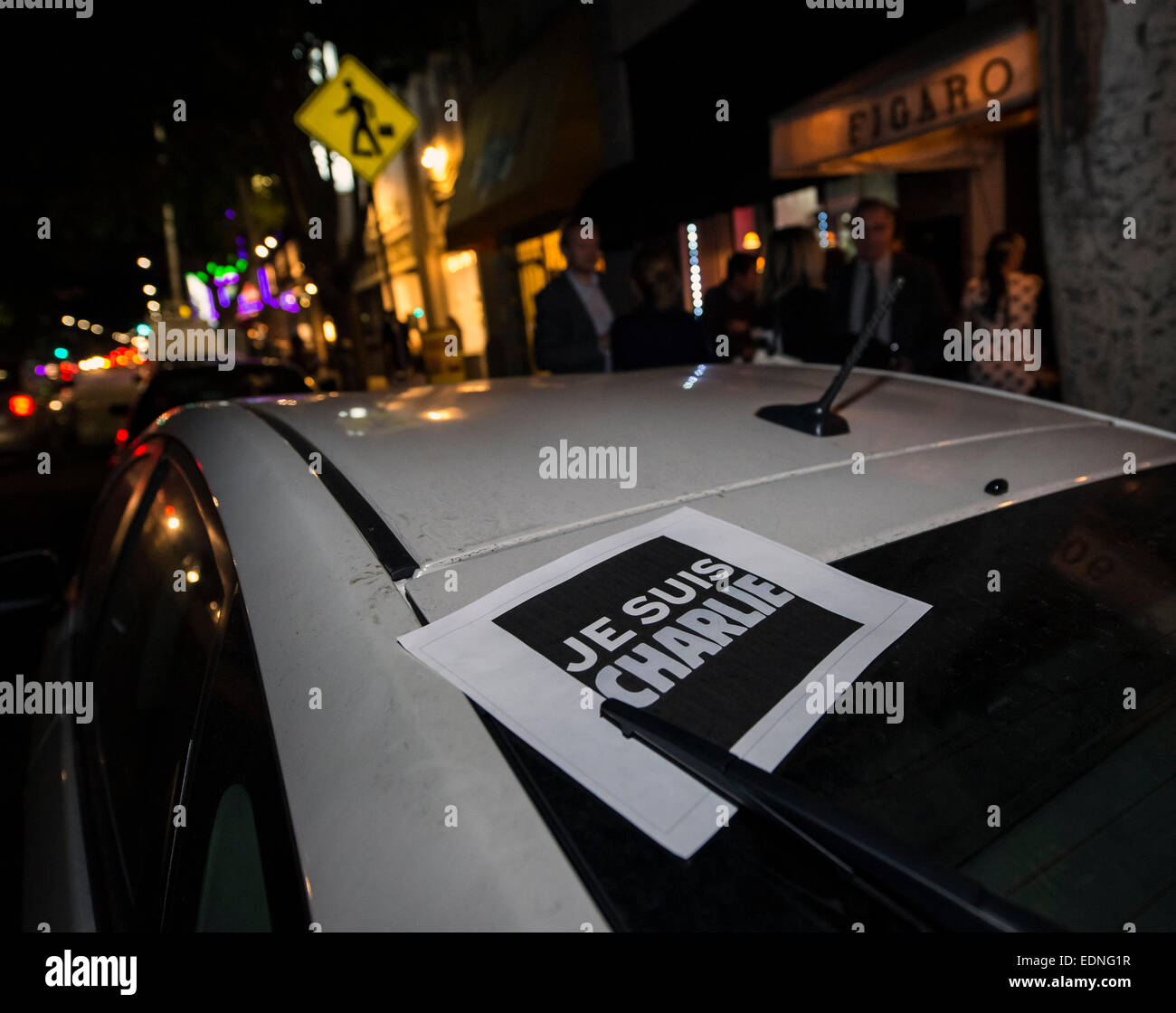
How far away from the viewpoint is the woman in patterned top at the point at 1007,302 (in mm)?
4766

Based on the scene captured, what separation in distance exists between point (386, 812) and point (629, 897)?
0.21m

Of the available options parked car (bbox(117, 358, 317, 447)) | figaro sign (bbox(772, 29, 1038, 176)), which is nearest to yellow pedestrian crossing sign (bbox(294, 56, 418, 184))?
parked car (bbox(117, 358, 317, 447))

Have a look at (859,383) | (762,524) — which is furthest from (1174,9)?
(762,524)

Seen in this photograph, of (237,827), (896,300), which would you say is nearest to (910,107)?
(896,300)

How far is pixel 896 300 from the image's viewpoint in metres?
4.19

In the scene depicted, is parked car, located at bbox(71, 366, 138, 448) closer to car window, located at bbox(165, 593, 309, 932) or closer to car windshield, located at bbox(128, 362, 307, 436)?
car windshield, located at bbox(128, 362, 307, 436)

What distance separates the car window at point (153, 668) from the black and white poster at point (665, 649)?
1.56ft

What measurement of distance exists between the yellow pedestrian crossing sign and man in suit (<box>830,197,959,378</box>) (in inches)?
145

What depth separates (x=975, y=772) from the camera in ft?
2.40

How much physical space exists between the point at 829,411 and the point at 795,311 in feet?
11.2

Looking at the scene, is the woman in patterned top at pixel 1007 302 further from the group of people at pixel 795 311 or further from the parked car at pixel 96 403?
the parked car at pixel 96 403

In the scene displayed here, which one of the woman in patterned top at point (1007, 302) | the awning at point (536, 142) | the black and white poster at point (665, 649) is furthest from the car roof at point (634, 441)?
the awning at point (536, 142)

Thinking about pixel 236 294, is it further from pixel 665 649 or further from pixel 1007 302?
pixel 665 649

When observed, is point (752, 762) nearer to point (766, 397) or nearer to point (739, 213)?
point (766, 397)
